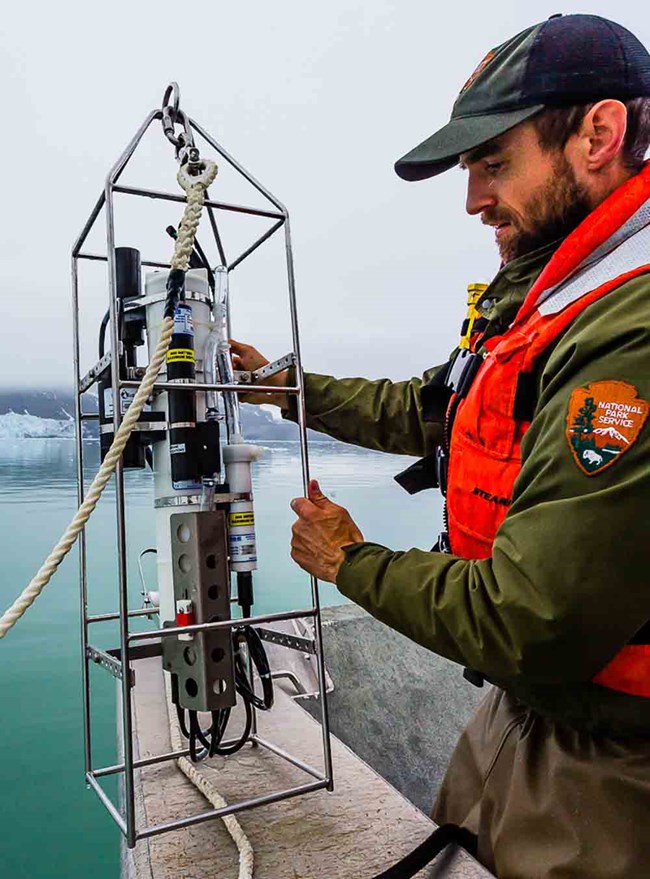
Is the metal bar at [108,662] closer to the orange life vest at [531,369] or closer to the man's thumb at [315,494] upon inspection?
the man's thumb at [315,494]

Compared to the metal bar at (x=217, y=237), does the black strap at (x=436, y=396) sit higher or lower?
lower

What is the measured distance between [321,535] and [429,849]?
45 cm

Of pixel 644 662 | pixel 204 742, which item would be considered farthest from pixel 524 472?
pixel 204 742

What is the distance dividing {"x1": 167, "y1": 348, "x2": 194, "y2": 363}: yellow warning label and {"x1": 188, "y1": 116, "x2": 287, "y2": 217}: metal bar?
0.32 metres

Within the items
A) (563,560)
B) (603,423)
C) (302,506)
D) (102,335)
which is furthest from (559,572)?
(102,335)

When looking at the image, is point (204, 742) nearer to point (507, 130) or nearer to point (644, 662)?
point (644, 662)

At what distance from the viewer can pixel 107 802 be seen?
1.06 metres

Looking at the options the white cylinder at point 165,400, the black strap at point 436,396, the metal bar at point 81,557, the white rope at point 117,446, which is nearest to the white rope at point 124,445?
the white rope at point 117,446

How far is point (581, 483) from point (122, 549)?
617mm

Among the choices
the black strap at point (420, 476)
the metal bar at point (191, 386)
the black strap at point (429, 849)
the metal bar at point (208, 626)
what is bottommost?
the black strap at point (429, 849)

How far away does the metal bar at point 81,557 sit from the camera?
4.03 feet

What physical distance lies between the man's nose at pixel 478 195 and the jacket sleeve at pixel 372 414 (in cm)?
49

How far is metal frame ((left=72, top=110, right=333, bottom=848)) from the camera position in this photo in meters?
0.98

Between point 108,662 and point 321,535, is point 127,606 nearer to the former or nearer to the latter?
point 108,662
